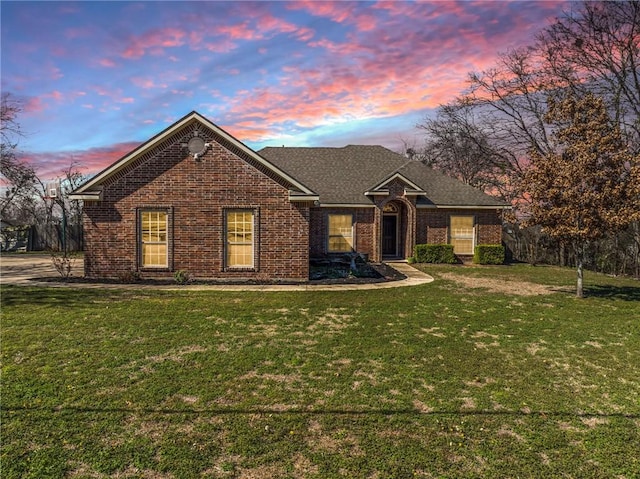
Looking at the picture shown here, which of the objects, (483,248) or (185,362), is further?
(483,248)

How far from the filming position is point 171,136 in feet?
48.1

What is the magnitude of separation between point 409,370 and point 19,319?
902 centimetres

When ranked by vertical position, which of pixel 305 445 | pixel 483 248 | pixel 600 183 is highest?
pixel 600 183

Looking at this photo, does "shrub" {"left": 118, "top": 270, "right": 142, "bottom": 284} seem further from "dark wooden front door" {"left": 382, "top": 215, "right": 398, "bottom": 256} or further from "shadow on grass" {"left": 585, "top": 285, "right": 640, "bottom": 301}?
"shadow on grass" {"left": 585, "top": 285, "right": 640, "bottom": 301}

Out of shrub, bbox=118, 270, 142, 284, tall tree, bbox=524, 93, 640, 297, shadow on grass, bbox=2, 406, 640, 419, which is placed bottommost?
shadow on grass, bbox=2, 406, 640, 419

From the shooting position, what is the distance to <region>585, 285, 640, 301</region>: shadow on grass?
1339cm

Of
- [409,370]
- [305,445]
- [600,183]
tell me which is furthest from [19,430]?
[600,183]

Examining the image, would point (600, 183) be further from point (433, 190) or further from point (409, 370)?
point (433, 190)

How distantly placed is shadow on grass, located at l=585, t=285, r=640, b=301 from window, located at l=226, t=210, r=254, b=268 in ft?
39.7

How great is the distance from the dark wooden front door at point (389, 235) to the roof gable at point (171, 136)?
36.6ft

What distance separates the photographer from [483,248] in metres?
22.9

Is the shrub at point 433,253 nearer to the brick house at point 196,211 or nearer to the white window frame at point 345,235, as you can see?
the white window frame at point 345,235

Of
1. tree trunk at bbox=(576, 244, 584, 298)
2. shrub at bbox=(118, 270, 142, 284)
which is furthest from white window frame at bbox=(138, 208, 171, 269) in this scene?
tree trunk at bbox=(576, 244, 584, 298)

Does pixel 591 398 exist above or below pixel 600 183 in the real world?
below
